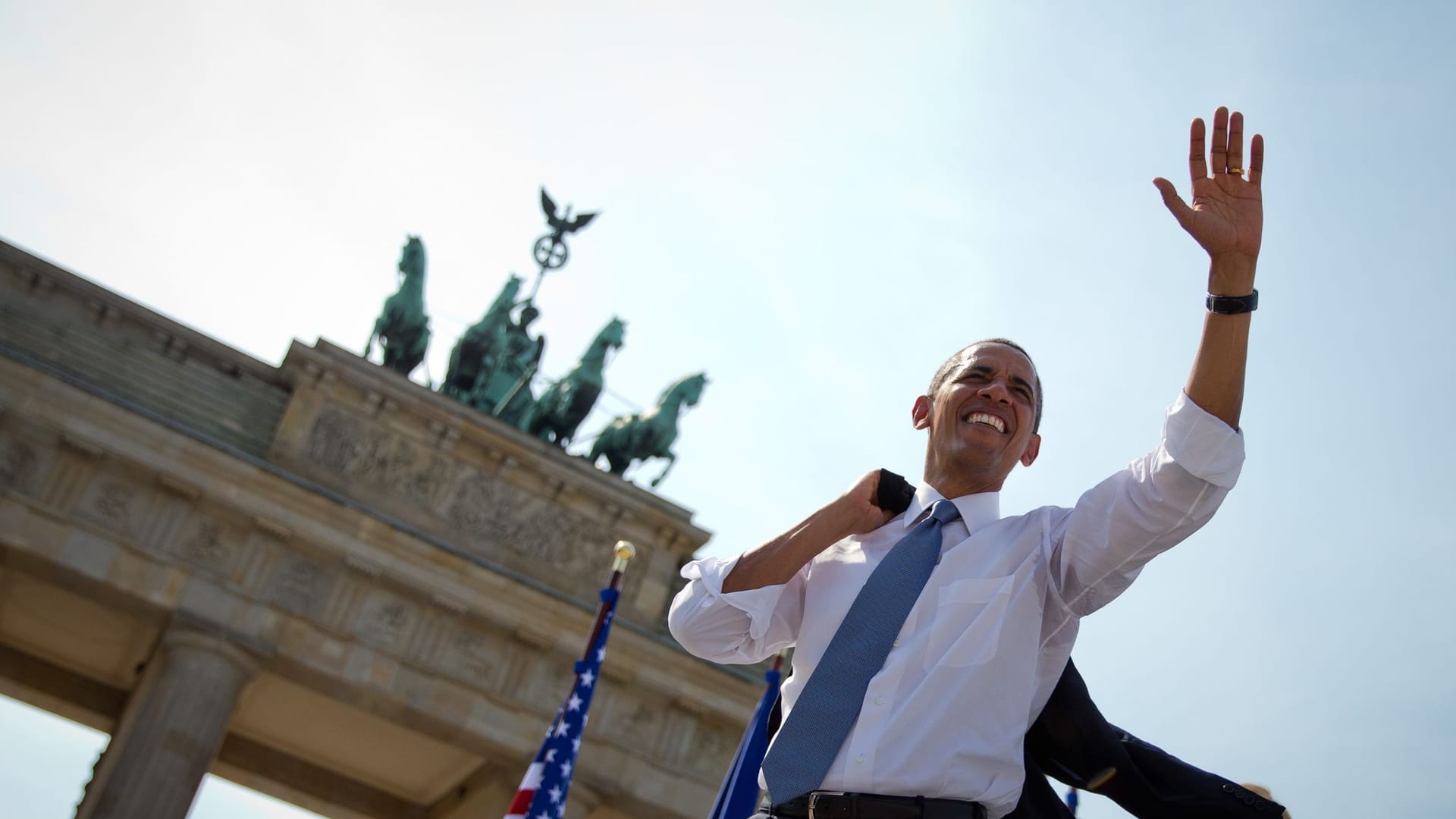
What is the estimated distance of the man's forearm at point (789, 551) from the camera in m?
3.15

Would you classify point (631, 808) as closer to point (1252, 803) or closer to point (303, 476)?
point (303, 476)

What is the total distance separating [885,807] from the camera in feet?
8.53

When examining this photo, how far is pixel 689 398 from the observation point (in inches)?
1081

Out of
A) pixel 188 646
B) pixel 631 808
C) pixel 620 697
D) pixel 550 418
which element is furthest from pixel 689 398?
pixel 188 646

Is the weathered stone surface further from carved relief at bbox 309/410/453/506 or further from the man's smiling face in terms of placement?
the man's smiling face

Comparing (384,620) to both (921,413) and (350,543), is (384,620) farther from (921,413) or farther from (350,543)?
(921,413)

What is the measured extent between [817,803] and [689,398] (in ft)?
81.5

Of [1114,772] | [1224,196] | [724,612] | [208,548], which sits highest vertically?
[208,548]

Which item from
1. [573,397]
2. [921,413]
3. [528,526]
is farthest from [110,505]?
[921,413]

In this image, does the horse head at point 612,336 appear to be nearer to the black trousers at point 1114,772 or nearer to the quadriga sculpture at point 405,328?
the quadriga sculpture at point 405,328

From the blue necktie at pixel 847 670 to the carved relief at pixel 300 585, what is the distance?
64.3ft

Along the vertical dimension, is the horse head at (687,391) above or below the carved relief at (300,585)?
above

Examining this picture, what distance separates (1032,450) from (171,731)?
60.6 feet

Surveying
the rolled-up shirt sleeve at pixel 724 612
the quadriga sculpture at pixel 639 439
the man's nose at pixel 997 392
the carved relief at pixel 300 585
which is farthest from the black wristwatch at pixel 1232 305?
the quadriga sculpture at pixel 639 439
